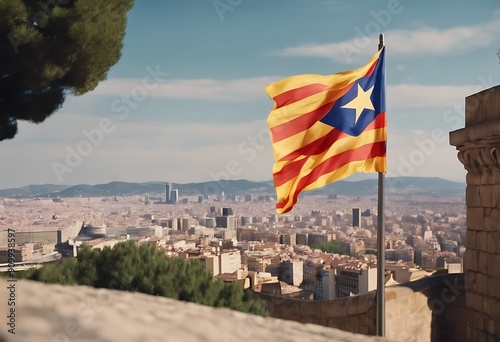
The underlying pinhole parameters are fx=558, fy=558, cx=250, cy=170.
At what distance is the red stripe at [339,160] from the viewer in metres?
5.53

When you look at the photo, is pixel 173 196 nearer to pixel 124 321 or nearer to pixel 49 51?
pixel 49 51

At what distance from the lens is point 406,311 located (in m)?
8.18

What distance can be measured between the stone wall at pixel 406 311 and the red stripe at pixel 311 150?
3192mm

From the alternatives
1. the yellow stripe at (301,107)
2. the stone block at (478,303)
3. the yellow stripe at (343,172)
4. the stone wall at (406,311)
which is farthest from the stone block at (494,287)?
the yellow stripe at (301,107)

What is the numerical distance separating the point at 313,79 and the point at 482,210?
10.7ft

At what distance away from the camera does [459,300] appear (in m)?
8.18

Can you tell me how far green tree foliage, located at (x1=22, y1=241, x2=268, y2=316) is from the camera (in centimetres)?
830

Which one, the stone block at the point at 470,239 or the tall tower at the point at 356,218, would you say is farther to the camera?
the tall tower at the point at 356,218

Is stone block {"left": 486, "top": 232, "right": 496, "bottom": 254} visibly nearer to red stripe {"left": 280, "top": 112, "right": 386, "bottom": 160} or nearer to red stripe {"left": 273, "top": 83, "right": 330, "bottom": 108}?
red stripe {"left": 280, "top": 112, "right": 386, "bottom": 160}

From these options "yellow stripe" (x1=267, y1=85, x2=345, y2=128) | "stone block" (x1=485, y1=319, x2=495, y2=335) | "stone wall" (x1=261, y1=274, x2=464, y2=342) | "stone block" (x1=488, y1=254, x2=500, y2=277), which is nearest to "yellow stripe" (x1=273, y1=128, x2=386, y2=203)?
"yellow stripe" (x1=267, y1=85, x2=345, y2=128)

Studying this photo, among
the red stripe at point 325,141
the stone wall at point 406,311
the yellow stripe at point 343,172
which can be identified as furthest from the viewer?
the stone wall at point 406,311

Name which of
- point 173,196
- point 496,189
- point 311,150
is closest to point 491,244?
point 496,189

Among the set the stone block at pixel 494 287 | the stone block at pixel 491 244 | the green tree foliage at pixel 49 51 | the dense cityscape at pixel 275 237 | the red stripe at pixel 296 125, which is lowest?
the dense cityscape at pixel 275 237

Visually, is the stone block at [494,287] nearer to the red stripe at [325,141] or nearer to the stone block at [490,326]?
the stone block at [490,326]
